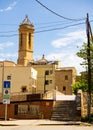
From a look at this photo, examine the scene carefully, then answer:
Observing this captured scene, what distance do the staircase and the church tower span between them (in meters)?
72.2

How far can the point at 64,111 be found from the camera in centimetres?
4353

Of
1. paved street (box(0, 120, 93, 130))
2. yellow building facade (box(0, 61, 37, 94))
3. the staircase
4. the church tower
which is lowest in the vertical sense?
paved street (box(0, 120, 93, 130))

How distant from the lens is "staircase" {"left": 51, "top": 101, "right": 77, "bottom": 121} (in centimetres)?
4131

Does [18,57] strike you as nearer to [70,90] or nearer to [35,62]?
[35,62]

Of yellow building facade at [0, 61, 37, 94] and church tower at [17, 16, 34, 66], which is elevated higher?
church tower at [17, 16, 34, 66]

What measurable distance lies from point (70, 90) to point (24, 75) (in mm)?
26158

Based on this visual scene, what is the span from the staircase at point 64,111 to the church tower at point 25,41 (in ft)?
237

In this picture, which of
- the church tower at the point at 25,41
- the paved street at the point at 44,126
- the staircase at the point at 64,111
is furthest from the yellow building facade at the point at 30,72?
the paved street at the point at 44,126

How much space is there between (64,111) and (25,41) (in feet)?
256

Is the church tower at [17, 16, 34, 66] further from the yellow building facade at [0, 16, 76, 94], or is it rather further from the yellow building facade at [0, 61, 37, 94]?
the yellow building facade at [0, 61, 37, 94]

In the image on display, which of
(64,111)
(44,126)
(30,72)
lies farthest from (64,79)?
(44,126)

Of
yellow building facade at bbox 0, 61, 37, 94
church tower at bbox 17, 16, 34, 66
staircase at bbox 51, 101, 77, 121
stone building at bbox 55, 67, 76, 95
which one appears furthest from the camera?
church tower at bbox 17, 16, 34, 66

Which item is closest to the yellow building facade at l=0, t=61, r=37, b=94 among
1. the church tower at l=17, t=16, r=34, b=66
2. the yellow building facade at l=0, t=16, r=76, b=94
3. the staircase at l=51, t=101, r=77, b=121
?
the yellow building facade at l=0, t=16, r=76, b=94

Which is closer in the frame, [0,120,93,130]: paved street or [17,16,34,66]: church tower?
[0,120,93,130]: paved street
